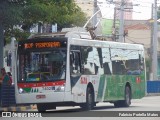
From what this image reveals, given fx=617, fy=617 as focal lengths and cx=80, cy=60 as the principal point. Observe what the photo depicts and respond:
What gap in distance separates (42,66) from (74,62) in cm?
140

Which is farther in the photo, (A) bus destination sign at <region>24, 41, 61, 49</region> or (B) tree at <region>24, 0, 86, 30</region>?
(B) tree at <region>24, 0, 86, 30</region>

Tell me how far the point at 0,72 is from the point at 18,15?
3660mm

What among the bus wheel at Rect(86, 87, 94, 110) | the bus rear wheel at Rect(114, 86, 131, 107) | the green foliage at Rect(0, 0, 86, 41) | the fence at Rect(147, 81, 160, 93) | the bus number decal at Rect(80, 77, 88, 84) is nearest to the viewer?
the bus number decal at Rect(80, 77, 88, 84)

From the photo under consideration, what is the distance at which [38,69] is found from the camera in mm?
24328

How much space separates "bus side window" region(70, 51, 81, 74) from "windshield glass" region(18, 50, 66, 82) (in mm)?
429

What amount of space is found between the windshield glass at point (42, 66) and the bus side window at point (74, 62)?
0.43 meters

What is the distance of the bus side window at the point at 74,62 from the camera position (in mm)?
24625

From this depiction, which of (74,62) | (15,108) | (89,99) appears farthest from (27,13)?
(15,108)

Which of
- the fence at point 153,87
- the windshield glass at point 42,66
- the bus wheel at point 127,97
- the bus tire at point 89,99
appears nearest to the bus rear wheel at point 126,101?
the bus wheel at point 127,97

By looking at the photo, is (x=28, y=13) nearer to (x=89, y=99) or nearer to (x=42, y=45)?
(x=42, y=45)

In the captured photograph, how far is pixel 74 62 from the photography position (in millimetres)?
24891

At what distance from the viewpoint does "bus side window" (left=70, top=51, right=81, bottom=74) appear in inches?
969

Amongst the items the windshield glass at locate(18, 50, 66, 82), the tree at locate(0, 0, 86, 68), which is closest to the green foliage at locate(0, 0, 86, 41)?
the tree at locate(0, 0, 86, 68)

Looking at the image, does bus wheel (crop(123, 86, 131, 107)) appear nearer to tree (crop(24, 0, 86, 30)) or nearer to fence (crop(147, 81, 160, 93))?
tree (crop(24, 0, 86, 30))
